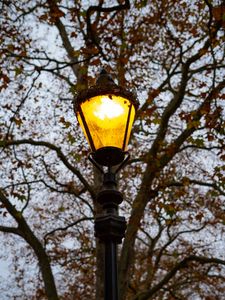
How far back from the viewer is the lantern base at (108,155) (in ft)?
13.0

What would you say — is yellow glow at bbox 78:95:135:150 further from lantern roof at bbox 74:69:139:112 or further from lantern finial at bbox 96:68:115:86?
lantern finial at bbox 96:68:115:86

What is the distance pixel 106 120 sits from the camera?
3.93m

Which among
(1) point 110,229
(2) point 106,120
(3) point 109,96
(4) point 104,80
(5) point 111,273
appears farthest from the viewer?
(4) point 104,80

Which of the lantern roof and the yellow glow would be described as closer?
the yellow glow

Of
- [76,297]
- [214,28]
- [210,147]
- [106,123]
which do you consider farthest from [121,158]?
[76,297]

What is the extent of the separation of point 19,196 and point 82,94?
6.98 m

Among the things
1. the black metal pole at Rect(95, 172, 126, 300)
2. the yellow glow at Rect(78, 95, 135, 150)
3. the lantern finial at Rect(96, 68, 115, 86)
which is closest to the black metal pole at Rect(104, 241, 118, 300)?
the black metal pole at Rect(95, 172, 126, 300)

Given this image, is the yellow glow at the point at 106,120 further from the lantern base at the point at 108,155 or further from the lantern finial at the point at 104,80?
the lantern finial at the point at 104,80

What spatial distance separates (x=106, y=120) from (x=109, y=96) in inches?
10.9

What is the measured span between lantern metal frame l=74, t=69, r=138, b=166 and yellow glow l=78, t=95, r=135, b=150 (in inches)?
1.1

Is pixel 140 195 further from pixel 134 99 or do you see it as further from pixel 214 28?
pixel 134 99

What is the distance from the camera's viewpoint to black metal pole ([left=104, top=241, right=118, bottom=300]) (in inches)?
136

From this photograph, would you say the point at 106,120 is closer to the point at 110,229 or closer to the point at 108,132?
the point at 108,132

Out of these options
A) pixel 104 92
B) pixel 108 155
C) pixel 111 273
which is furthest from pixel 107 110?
pixel 111 273
